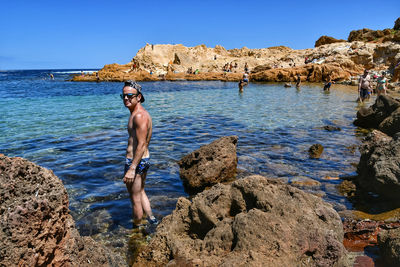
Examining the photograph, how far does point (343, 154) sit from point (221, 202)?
6420mm

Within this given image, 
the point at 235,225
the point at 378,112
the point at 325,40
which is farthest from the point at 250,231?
the point at 325,40

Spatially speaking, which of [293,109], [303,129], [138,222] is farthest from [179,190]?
[293,109]

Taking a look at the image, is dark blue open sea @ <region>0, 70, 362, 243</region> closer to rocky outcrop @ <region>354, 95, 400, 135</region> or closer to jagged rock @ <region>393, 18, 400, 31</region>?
rocky outcrop @ <region>354, 95, 400, 135</region>

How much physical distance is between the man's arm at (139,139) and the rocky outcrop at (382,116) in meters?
8.27

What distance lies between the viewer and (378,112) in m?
11.5

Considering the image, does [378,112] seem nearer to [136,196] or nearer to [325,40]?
[136,196]

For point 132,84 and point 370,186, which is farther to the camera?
point 370,186

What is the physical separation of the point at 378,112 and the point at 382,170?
7.76 meters

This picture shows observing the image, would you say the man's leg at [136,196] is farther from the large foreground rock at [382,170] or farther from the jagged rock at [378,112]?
the jagged rock at [378,112]

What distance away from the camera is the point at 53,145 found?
981 cm

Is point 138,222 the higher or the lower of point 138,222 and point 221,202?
the lower

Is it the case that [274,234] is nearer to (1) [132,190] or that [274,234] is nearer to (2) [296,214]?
(2) [296,214]

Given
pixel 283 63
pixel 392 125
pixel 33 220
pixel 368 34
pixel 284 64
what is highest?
pixel 368 34

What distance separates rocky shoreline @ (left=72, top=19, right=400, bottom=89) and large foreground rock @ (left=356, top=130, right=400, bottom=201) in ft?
89.0
